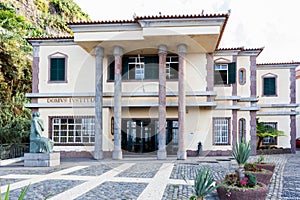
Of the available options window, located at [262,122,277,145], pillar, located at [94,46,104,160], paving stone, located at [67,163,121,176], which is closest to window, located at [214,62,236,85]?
window, located at [262,122,277,145]

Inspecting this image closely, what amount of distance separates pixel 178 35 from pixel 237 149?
24.5 feet

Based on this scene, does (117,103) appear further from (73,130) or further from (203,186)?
(203,186)

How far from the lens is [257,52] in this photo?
66.5ft

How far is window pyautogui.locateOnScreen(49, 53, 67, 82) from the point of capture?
1934 cm

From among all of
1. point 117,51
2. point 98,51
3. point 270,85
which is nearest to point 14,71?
point 98,51

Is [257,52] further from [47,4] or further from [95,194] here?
[47,4]

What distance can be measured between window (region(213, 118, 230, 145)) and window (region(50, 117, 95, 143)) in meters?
7.17

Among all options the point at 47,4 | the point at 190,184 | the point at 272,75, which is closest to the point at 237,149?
the point at 190,184

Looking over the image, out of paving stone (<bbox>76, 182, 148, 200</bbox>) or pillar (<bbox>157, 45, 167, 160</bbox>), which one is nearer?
paving stone (<bbox>76, 182, 148, 200</bbox>)

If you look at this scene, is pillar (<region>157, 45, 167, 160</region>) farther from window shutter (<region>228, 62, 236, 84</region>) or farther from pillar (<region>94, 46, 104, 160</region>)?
window shutter (<region>228, 62, 236, 84</region>)

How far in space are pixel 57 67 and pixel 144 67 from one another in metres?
5.14

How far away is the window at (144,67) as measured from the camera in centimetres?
1903

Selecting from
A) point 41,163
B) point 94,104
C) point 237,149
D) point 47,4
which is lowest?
point 41,163

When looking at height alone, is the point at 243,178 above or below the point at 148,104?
below
